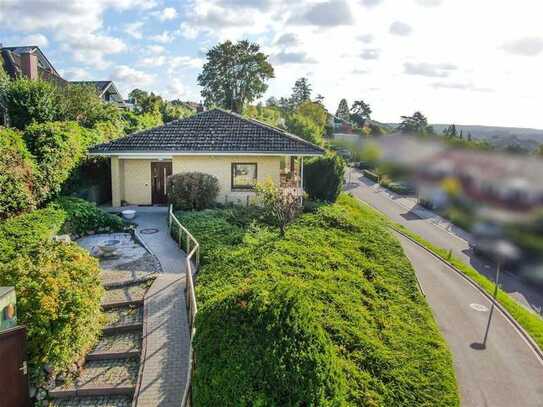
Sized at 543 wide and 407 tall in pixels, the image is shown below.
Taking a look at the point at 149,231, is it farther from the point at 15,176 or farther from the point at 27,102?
the point at 27,102

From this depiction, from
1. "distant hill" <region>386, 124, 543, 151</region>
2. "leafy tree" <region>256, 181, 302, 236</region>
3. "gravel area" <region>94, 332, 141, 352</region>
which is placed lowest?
"gravel area" <region>94, 332, 141, 352</region>

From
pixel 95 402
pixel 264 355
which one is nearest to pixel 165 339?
pixel 95 402

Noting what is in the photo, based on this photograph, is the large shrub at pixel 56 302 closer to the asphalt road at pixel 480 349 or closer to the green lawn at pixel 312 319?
the green lawn at pixel 312 319

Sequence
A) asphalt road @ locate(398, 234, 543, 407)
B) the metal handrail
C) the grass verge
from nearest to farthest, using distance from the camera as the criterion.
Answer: the metal handrail → asphalt road @ locate(398, 234, 543, 407) → the grass verge

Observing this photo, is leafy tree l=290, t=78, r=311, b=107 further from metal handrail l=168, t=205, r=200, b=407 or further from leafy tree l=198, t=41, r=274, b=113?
metal handrail l=168, t=205, r=200, b=407

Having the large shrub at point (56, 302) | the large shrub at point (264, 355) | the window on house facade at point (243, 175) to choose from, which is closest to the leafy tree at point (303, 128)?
the window on house facade at point (243, 175)

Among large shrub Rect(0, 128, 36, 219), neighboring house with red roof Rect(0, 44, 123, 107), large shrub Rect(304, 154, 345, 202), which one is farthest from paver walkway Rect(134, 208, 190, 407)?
neighboring house with red roof Rect(0, 44, 123, 107)
